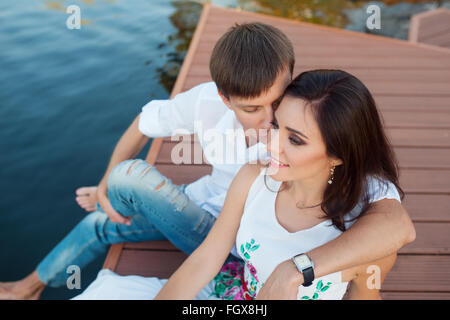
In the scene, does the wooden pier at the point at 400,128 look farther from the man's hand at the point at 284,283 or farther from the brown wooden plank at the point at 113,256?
the man's hand at the point at 284,283

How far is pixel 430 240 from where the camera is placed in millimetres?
2145

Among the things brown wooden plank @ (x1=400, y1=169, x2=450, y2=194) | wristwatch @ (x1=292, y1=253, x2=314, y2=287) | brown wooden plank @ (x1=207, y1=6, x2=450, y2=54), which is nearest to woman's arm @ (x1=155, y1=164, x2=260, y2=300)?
wristwatch @ (x1=292, y1=253, x2=314, y2=287)

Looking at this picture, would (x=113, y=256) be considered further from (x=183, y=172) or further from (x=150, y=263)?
(x=183, y=172)

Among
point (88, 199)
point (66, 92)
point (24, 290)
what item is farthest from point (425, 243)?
point (66, 92)

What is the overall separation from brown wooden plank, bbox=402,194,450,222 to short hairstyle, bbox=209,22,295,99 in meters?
1.31

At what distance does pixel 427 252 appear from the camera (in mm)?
2084

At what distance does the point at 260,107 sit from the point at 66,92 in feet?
13.0

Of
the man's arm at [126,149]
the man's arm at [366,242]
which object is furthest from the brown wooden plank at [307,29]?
the man's arm at [366,242]

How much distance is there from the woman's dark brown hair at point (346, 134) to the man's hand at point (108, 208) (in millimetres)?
1075

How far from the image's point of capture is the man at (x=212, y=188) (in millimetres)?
1242

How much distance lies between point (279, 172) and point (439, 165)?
1.81 meters

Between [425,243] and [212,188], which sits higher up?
[212,188]

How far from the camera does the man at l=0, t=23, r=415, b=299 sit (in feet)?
4.08

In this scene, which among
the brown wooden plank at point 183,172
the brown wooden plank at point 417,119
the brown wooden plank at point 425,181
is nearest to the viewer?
the brown wooden plank at point 425,181
